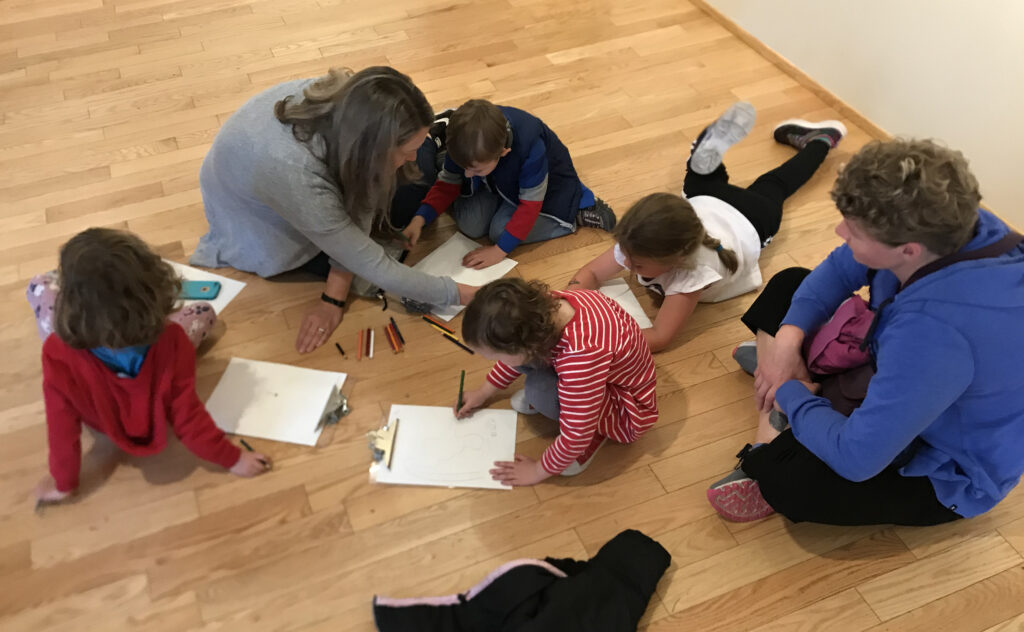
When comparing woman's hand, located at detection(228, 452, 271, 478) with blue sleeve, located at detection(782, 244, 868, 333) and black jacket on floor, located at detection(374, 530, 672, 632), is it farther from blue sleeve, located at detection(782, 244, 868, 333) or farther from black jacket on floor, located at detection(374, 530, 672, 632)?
Result: blue sleeve, located at detection(782, 244, 868, 333)

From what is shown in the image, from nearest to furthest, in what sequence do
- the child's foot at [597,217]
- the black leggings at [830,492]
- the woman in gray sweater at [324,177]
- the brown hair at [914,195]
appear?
the brown hair at [914,195] < the black leggings at [830,492] < the woman in gray sweater at [324,177] < the child's foot at [597,217]

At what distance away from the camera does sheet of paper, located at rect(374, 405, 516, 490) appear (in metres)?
1.55

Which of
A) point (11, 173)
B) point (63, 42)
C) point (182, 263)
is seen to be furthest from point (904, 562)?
point (63, 42)

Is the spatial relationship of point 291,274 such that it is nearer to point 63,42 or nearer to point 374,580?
point 374,580

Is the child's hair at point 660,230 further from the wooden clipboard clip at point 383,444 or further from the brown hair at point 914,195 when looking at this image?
the wooden clipboard clip at point 383,444

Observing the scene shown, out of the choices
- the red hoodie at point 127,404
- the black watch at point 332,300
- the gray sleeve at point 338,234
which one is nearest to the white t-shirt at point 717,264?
the gray sleeve at point 338,234

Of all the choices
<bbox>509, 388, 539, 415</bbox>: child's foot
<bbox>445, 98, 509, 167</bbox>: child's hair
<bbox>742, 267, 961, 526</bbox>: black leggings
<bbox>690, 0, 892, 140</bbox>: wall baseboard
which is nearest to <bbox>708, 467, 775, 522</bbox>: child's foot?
<bbox>742, 267, 961, 526</bbox>: black leggings

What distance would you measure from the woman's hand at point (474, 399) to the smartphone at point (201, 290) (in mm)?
779

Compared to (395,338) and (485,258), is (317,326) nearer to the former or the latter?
(395,338)

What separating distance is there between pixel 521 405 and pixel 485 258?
51 cm

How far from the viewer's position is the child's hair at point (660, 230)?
5.11 feet

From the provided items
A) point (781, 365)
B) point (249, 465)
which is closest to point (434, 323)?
point (249, 465)

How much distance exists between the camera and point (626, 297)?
1.92 metres

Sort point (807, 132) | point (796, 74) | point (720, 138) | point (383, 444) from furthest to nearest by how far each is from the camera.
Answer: point (796, 74)
point (807, 132)
point (720, 138)
point (383, 444)
